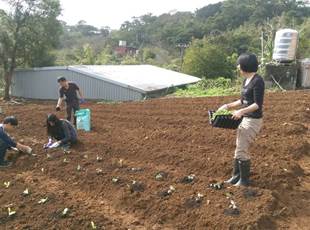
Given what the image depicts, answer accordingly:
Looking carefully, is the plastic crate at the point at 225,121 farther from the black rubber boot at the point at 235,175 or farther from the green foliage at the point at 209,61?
the green foliage at the point at 209,61

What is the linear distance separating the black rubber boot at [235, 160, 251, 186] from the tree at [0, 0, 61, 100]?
22048 mm

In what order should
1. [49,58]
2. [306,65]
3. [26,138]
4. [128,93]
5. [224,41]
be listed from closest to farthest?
[26,138], [306,65], [128,93], [49,58], [224,41]

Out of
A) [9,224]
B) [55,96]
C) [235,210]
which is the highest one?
[235,210]

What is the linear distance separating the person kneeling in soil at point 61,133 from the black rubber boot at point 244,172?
373 cm

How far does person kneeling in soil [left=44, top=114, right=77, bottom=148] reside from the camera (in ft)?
28.0

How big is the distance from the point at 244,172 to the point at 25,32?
22711 mm

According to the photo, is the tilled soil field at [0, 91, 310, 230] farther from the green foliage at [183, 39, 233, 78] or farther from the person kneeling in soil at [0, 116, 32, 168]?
the green foliage at [183, 39, 233, 78]

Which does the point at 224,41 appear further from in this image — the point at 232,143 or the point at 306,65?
the point at 232,143

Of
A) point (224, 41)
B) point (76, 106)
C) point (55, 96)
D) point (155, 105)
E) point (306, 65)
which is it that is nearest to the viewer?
point (76, 106)

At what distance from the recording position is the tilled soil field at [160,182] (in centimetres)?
540

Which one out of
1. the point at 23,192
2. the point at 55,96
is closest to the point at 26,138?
the point at 23,192

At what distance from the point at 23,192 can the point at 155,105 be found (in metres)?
8.52

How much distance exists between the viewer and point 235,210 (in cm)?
530

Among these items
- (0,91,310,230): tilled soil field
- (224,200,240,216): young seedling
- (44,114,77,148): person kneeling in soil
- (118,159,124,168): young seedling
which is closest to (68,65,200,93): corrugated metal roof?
(0,91,310,230): tilled soil field
